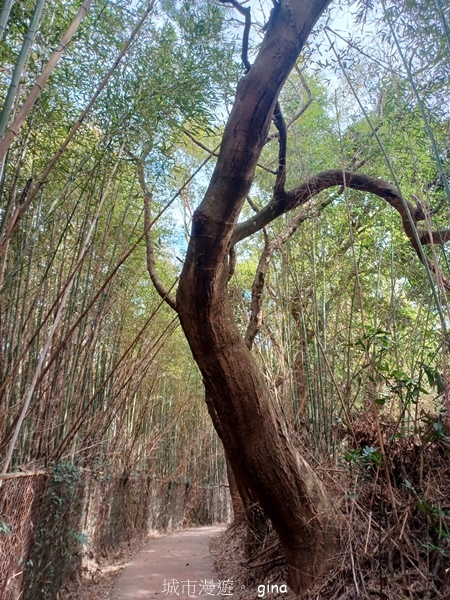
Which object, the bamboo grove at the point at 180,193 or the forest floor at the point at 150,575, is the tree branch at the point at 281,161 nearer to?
the bamboo grove at the point at 180,193

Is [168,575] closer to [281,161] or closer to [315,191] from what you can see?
[315,191]

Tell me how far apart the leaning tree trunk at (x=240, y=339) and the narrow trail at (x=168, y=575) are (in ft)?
4.26

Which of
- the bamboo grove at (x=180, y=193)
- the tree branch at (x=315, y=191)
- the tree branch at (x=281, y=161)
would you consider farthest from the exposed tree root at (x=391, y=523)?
the tree branch at (x=281, y=161)

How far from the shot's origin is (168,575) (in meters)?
3.39

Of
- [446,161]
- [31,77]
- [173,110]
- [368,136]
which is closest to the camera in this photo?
[31,77]

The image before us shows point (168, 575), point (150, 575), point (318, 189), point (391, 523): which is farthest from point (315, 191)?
point (150, 575)

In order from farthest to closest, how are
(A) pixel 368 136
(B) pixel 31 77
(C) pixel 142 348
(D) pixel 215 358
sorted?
1. (C) pixel 142 348
2. (A) pixel 368 136
3. (B) pixel 31 77
4. (D) pixel 215 358

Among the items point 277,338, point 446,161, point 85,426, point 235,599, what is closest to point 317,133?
point 446,161

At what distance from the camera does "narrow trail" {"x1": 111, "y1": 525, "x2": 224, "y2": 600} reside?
2892 mm

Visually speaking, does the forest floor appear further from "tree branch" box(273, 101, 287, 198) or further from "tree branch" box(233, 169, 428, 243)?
"tree branch" box(273, 101, 287, 198)

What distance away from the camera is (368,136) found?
2.86 m

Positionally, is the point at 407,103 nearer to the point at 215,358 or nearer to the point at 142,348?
the point at 215,358

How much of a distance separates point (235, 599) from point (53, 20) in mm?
3308

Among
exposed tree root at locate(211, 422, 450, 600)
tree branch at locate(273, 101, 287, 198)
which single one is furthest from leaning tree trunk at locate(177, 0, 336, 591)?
tree branch at locate(273, 101, 287, 198)
